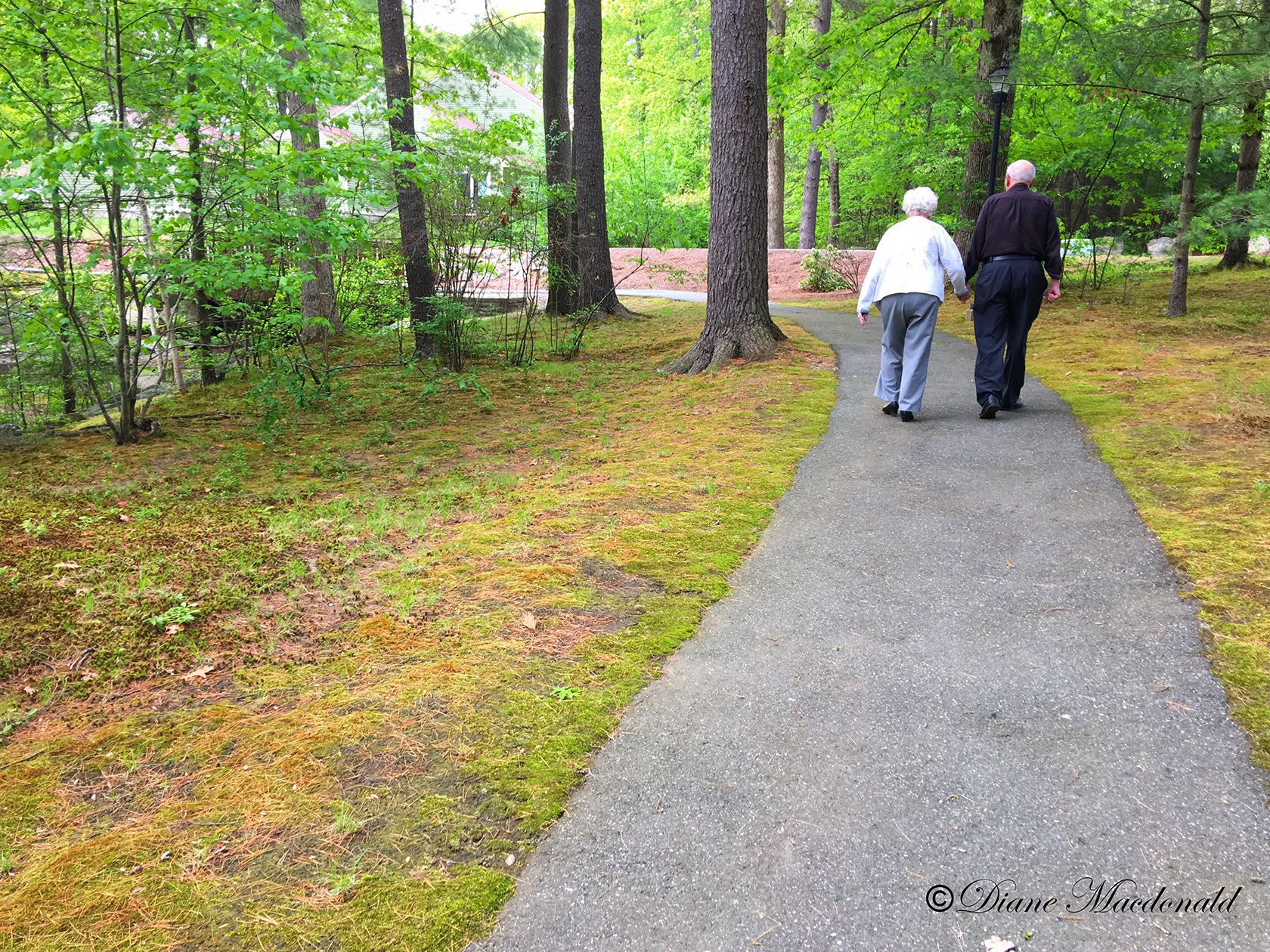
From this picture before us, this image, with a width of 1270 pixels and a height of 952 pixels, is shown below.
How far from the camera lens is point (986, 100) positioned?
41.7ft

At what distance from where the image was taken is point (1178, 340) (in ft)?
32.2

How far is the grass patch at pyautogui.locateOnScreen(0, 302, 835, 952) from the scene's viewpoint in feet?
7.04

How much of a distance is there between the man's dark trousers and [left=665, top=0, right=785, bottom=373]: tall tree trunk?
2.90 m

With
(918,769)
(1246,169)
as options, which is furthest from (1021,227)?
(1246,169)

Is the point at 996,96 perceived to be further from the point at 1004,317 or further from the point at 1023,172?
the point at 1004,317

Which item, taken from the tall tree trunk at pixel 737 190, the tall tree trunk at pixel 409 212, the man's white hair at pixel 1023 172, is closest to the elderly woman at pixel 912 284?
the man's white hair at pixel 1023 172

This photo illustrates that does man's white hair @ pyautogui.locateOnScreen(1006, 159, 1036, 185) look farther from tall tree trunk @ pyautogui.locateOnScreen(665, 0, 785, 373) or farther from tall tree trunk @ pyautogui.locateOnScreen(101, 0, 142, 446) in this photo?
tall tree trunk @ pyautogui.locateOnScreen(101, 0, 142, 446)

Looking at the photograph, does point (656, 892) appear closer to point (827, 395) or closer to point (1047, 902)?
point (1047, 902)

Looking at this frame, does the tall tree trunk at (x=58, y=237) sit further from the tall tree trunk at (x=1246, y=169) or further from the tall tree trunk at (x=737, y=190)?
the tall tree trunk at (x=1246, y=169)

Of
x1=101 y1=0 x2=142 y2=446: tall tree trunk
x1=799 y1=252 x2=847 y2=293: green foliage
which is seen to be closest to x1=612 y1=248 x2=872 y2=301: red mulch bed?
x1=799 y1=252 x2=847 y2=293: green foliage

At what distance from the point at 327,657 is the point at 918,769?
2.40m

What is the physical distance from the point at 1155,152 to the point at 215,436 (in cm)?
1471

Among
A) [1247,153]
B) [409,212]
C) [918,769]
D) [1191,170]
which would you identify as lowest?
[918,769]

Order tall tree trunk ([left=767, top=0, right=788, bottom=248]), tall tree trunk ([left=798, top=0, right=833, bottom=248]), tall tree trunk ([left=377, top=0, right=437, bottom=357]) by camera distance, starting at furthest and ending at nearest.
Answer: tall tree trunk ([left=798, top=0, right=833, bottom=248]) → tall tree trunk ([left=767, top=0, right=788, bottom=248]) → tall tree trunk ([left=377, top=0, right=437, bottom=357])
